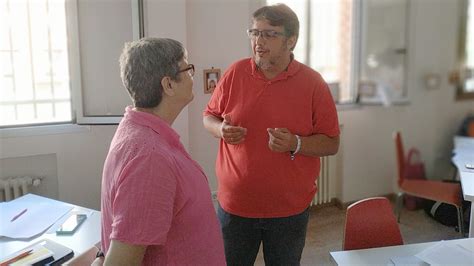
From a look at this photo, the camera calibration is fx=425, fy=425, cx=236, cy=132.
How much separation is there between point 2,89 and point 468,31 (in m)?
4.13

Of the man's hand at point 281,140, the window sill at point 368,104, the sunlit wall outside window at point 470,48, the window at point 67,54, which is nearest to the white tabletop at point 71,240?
the man's hand at point 281,140

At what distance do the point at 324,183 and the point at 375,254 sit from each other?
82.9 inches

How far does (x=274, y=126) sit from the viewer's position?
1.70m

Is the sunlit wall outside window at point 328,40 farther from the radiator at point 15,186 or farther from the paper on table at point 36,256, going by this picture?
the paper on table at point 36,256

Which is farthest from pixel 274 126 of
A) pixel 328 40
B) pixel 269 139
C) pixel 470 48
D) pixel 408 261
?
pixel 470 48

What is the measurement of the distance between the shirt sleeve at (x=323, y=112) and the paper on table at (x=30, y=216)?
3.95 ft

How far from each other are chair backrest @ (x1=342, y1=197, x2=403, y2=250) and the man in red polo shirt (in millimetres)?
181

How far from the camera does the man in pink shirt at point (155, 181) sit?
39.5 inches

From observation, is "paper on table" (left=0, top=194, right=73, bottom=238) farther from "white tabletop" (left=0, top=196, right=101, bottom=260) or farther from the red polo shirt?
the red polo shirt

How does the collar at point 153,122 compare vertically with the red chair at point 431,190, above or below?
above

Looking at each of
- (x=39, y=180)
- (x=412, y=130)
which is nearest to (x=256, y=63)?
(x=39, y=180)

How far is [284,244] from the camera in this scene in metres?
1.74

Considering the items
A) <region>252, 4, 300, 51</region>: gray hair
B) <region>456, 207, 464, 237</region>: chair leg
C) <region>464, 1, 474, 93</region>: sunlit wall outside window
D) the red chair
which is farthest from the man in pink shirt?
<region>464, 1, 474, 93</region>: sunlit wall outside window

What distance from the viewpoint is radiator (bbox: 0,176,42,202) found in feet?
8.40
